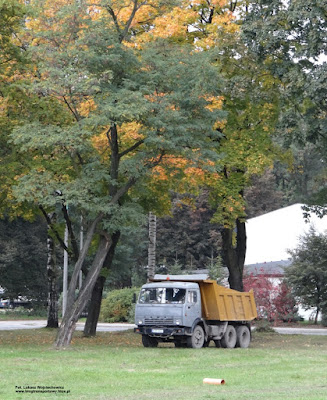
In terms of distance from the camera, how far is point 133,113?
2412cm

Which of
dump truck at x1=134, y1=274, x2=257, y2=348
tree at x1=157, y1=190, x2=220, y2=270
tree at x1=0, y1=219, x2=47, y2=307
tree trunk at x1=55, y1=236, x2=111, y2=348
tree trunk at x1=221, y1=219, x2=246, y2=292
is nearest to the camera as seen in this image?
tree trunk at x1=55, y1=236, x2=111, y2=348

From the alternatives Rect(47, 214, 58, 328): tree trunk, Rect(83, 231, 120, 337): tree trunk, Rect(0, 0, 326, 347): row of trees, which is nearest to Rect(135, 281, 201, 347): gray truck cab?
Rect(0, 0, 326, 347): row of trees

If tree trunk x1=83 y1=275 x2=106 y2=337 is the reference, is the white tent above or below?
above

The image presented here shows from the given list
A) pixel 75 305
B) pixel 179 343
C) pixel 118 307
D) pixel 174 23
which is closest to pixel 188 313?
pixel 179 343

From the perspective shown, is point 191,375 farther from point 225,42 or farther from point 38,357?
point 225,42

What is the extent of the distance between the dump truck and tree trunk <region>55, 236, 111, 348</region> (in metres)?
1.82

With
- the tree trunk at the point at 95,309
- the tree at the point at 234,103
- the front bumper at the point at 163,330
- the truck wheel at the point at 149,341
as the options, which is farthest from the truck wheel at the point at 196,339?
the tree trunk at the point at 95,309

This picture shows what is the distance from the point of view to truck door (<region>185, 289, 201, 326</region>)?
25.9m

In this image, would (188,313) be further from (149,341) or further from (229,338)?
(229,338)

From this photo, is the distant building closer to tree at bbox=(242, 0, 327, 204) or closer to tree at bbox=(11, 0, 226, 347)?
tree at bbox=(242, 0, 327, 204)

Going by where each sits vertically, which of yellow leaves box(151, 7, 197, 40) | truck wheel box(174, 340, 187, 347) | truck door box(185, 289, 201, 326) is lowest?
truck wheel box(174, 340, 187, 347)

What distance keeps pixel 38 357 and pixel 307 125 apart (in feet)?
47.9

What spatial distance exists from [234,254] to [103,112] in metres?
13.2

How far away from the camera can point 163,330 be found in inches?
1014
